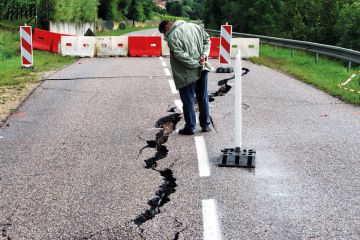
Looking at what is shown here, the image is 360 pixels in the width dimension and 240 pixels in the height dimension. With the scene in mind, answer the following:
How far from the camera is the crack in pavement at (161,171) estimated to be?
4473 mm

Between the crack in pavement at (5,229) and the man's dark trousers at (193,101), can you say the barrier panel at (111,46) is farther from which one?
the crack in pavement at (5,229)

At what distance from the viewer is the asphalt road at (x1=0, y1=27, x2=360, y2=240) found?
13.9 ft

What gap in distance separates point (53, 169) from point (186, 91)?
8.00 feet

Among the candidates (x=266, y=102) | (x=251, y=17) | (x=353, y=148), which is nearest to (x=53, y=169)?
(x=353, y=148)

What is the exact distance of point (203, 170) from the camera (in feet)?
18.9

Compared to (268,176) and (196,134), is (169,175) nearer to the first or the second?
(268,176)

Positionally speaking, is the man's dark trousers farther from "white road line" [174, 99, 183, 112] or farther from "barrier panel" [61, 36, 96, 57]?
"barrier panel" [61, 36, 96, 57]

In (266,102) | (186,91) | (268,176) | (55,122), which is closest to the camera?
(268,176)

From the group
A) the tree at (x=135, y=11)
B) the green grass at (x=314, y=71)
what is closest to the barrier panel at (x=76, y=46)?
→ the green grass at (x=314, y=71)

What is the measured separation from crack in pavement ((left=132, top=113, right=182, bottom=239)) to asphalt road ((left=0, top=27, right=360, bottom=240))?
0.04 ft

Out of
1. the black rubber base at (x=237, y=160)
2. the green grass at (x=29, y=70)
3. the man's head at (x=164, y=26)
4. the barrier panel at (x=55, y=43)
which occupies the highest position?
the man's head at (x=164, y=26)

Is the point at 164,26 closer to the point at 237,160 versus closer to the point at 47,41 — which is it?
the point at 237,160

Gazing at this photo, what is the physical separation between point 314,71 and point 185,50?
9.70m

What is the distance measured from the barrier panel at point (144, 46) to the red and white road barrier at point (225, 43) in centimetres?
786
